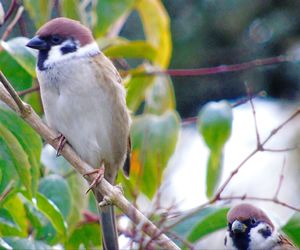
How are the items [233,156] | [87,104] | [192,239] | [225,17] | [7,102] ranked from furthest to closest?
[225,17] → [233,156] → [87,104] → [192,239] → [7,102]

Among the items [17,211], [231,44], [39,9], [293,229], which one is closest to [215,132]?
[293,229]

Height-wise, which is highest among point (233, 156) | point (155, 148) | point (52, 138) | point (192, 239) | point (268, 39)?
point (52, 138)

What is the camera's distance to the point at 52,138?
208 cm

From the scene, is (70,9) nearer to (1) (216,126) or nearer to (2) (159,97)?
(2) (159,97)

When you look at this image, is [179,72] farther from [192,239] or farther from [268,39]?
[268,39]

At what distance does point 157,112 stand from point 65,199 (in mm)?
462

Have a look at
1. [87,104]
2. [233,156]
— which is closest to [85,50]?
[87,104]

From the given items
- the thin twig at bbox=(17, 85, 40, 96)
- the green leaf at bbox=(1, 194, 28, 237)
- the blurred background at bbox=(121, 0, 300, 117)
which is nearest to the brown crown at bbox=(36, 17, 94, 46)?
the thin twig at bbox=(17, 85, 40, 96)

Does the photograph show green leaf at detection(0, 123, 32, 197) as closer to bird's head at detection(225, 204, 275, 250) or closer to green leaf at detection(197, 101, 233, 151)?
green leaf at detection(197, 101, 233, 151)

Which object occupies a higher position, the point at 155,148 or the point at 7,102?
the point at 7,102

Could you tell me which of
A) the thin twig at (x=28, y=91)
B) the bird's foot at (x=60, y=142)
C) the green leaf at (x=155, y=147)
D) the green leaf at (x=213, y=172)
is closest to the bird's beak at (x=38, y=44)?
the thin twig at (x=28, y=91)

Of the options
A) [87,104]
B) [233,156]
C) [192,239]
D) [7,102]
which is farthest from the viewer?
[233,156]

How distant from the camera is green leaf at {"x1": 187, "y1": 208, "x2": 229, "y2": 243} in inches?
87.5

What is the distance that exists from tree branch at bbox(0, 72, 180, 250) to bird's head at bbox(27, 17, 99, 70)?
432mm
